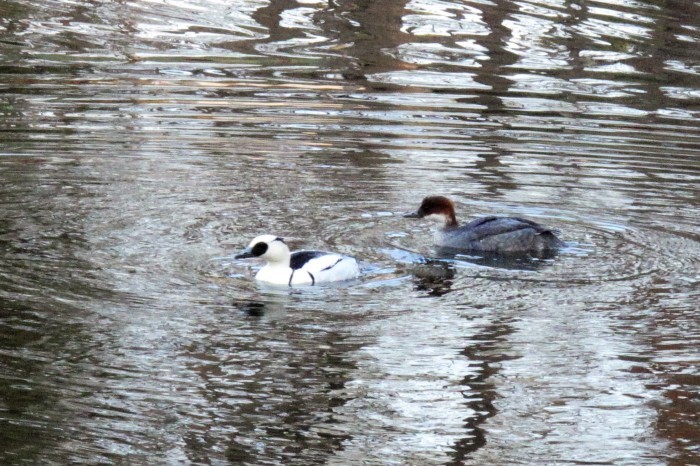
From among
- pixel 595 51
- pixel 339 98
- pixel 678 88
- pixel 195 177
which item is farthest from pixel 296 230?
pixel 595 51

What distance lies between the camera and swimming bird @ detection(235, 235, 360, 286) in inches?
378

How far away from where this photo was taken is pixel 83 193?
12.0 metres

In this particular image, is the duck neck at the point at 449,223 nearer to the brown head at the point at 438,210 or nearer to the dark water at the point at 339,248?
the brown head at the point at 438,210

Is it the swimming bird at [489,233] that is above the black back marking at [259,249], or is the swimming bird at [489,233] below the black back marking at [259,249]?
below

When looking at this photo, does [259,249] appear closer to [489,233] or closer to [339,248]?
[339,248]

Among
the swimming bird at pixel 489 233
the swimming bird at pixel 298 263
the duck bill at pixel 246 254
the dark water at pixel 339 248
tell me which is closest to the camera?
the dark water at pixel 339 248

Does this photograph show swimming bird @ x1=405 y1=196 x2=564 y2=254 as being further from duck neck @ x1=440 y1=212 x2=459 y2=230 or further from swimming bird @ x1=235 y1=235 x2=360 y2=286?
swimming bird @ x1=235 y1=235 x2=360 y2=286

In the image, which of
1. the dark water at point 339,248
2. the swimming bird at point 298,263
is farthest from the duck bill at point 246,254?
the dark water at point 339,248

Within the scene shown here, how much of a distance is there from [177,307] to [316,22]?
13.3 meters

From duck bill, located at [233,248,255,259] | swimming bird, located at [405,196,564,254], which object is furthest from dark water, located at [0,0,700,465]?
swimming bird, located at [405,196,564,254]

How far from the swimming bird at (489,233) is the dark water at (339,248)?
1.02 ft

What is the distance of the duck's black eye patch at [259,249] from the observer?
964 centimetres

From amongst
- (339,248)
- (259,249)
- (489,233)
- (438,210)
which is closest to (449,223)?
(438,210)

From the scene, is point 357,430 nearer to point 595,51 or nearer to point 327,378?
point 327,378
